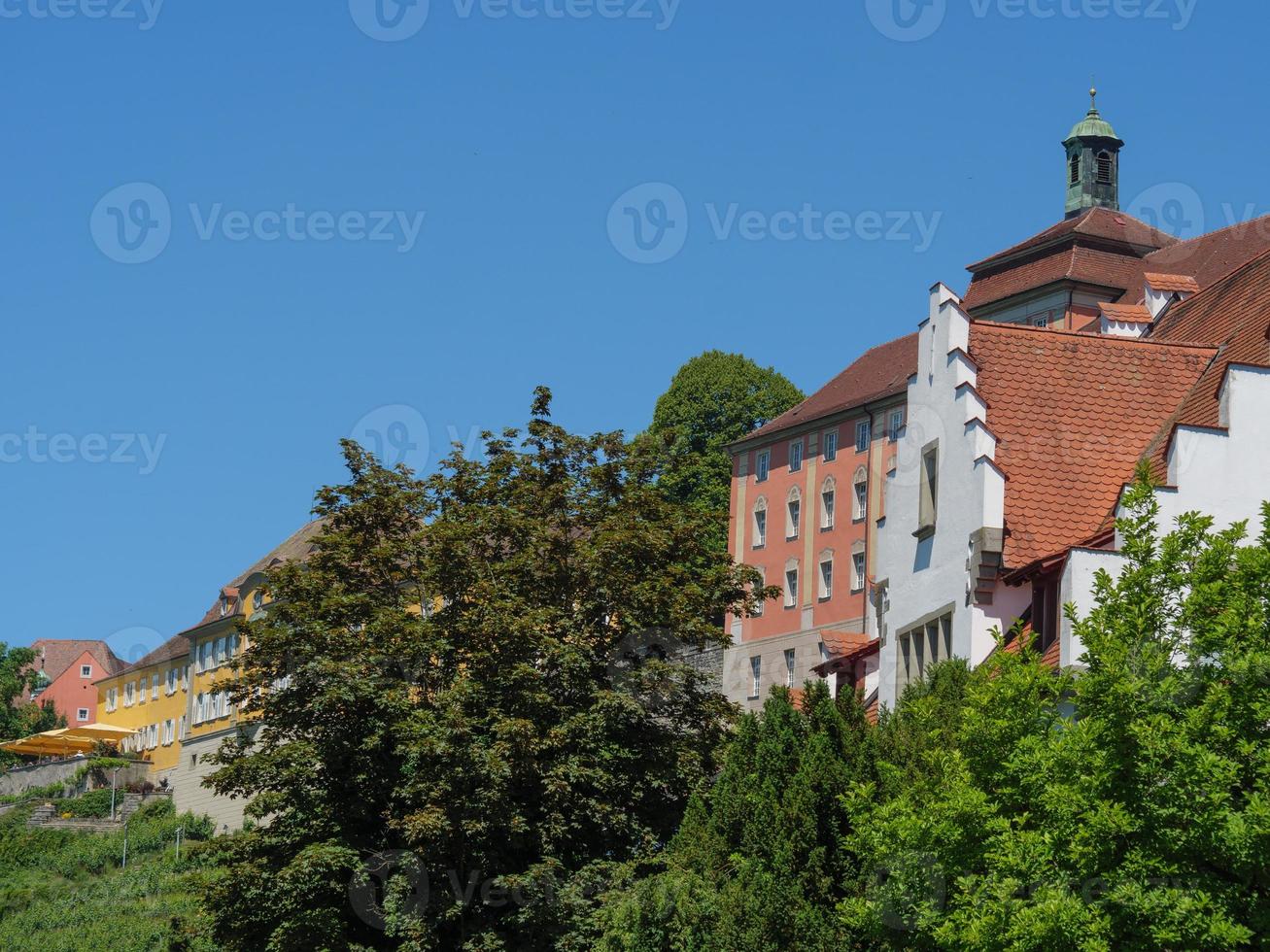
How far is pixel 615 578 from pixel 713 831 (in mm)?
10364

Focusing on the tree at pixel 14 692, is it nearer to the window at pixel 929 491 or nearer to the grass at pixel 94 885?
the grass at pixel 94 885

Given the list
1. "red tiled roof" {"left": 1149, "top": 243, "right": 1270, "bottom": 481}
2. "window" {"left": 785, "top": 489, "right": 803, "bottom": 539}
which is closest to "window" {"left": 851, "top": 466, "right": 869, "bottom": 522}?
"window" {"left": 785, "top": 489, "right": 803, "bottom": 539}

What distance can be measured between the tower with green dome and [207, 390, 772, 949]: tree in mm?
52775

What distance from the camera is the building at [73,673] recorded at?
170875 mm

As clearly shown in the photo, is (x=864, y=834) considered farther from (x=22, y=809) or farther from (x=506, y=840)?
(x=22, y=809)

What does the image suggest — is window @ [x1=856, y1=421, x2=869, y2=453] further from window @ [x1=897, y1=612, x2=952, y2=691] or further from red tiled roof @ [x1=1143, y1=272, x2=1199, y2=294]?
window @ [x1=897, y1=612, x2=952, y2=691]

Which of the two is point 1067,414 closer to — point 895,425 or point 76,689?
point 895,425

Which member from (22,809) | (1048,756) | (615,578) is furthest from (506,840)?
(22,809)

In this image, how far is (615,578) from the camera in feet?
133

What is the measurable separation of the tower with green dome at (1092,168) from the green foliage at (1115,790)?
230 ft

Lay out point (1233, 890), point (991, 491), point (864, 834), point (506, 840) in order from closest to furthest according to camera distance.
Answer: point (1233, 890), point (864, 834), point (991, 491), point (506, 840)

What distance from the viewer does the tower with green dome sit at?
9200cm

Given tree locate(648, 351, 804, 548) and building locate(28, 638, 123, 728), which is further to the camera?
building locate(28, 638, 123, 728)

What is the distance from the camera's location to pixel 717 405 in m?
105
